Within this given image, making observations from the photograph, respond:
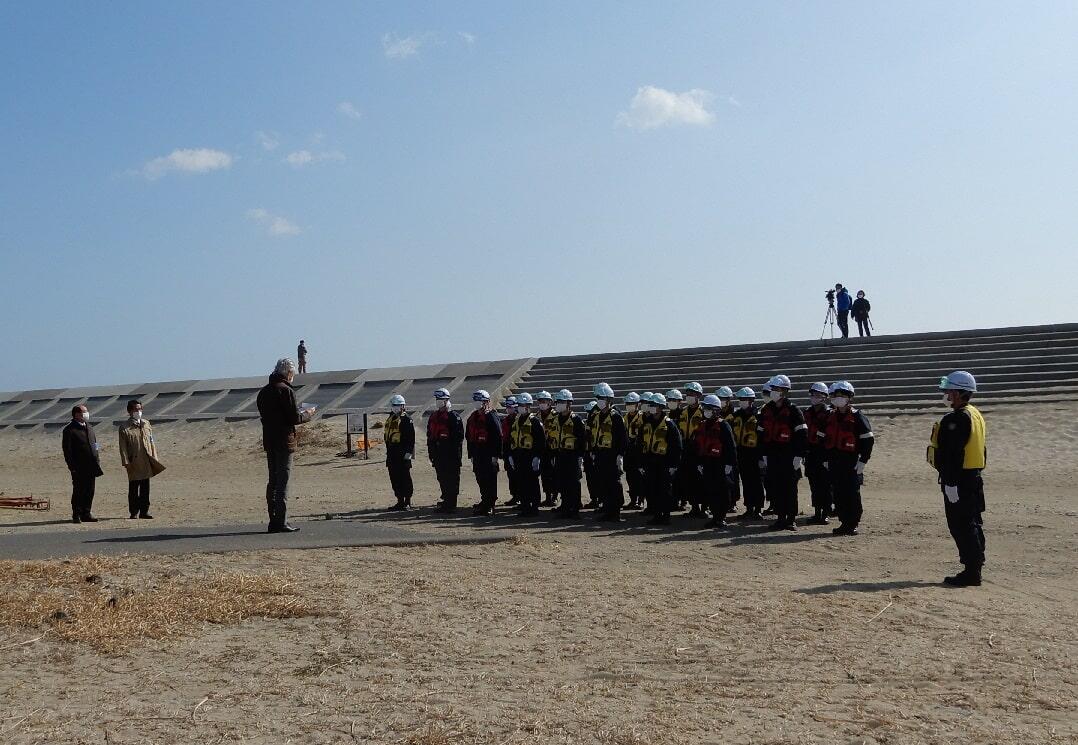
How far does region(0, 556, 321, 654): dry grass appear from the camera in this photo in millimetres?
6685

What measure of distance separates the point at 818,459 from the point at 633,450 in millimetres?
2722

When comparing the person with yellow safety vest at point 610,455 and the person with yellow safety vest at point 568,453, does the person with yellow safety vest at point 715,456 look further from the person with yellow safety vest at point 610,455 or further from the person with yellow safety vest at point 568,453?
the person with yellow safety vest at point 568,453

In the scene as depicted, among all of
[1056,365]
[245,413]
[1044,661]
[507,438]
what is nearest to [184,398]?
[245,413]

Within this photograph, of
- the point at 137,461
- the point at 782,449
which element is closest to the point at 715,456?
the point at 782,449

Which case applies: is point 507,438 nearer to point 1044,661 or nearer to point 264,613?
point 264,613

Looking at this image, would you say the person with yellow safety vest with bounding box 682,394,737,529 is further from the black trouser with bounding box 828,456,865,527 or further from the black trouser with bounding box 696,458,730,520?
the black trouser with bounding box 828,456,865,527

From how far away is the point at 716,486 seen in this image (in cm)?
1363

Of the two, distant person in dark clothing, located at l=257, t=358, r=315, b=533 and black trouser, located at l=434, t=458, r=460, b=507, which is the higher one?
distant person in dark clothing, located at l=257, t=358, r=315, b=533

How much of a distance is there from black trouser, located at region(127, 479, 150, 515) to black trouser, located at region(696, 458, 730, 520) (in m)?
8.55

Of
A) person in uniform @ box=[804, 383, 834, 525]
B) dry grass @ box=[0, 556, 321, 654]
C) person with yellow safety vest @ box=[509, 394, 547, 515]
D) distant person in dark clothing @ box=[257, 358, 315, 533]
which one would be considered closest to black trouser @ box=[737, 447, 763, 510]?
person in uniform @ box=[804, 383, 834, 525]

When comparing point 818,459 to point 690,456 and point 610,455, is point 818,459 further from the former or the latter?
point 610,455

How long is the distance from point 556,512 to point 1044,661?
9.62 metres

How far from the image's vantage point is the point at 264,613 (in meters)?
7.26

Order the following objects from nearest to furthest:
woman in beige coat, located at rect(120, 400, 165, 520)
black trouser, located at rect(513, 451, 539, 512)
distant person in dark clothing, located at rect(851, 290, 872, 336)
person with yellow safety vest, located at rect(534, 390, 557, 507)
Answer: woman in beige coat, located at rect(120, 400, 165, 520) → black trouser, located at rect(513, 451, 539, 512) → person with yellow safety vest, located at rect(534, 390, 557, 507) → distant person in dark clothing, located at rect(851, 290, 872, 336)
